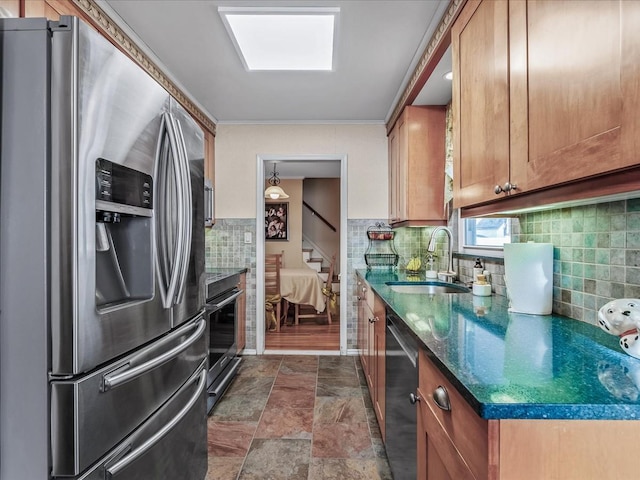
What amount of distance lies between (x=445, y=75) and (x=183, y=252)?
1925mm

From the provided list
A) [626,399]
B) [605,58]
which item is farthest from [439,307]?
[605,58]

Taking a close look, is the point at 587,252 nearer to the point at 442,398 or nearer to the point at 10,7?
the point at 442,398

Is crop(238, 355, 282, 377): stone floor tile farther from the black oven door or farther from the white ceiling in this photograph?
the white ceiling

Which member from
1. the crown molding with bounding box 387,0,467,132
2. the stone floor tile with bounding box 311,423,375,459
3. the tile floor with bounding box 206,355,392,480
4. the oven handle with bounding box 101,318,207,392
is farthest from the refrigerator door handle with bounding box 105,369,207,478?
the crown molding with bounding box 387,0,467,132

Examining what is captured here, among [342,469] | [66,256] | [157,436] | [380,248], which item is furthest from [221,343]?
[66,256]

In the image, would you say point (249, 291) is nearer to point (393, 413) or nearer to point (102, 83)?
point (393, 413)

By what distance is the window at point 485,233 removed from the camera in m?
1.96

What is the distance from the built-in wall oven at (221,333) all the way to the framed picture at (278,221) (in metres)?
3.62

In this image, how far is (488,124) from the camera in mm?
1230

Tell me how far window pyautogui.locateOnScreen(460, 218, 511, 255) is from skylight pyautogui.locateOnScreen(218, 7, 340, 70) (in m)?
1.47

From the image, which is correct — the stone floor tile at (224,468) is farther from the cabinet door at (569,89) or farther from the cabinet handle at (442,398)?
the cabinet door at (569,89)

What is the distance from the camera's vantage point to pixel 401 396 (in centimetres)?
137

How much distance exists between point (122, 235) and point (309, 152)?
2.55 metres

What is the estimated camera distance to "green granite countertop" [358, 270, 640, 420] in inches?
24.2
